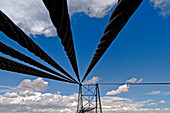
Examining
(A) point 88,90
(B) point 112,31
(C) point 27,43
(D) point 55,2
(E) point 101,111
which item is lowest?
(E) point 101,111

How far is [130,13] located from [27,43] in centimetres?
176

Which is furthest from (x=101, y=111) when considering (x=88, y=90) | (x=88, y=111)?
(x=88, y=90)

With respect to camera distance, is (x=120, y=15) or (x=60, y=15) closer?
(x=120, y=15)

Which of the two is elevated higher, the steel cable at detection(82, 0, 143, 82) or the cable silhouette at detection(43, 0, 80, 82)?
the cable silhouette at detection(43, 0, 80, 82)

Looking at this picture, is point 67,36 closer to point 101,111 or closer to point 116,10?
point 116,10

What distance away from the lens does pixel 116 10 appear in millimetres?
1239

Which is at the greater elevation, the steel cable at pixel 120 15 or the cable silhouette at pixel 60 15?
the cable silhouette at pixel 60 15

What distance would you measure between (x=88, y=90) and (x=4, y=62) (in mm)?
17181

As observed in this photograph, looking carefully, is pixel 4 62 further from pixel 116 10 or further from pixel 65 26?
pixel 116 10

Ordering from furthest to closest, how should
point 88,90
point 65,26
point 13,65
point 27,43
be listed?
1. point 88,90
2. point 13,65
3. point 27,43
4. point 65,26

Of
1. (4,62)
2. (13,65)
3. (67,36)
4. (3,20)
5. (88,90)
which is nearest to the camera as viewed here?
(3,20)

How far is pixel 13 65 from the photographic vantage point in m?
4.23

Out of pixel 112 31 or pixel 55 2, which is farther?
Answer: pixel 112 31

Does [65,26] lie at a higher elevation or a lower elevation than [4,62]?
lower
